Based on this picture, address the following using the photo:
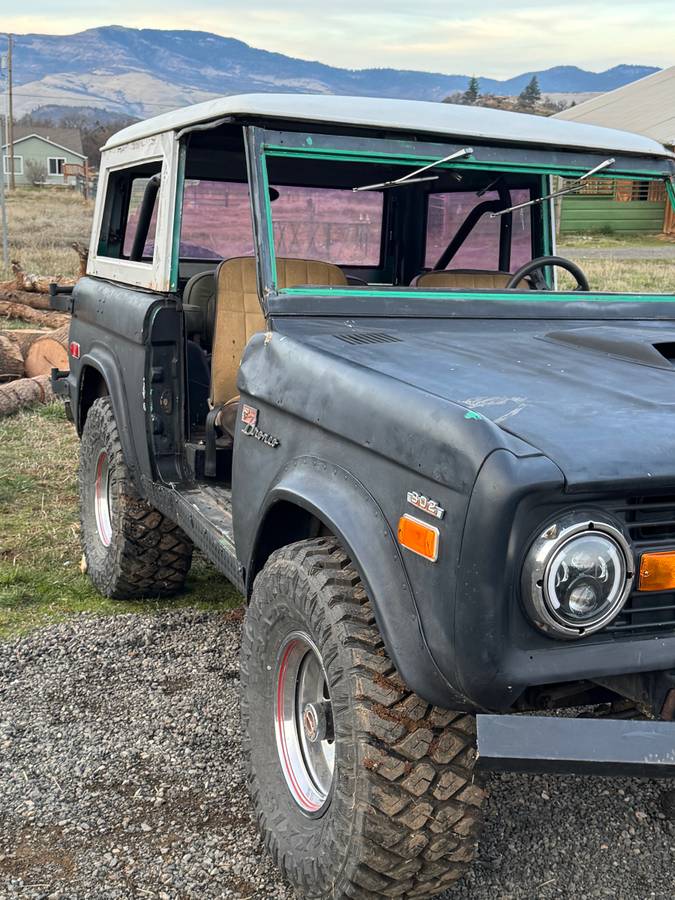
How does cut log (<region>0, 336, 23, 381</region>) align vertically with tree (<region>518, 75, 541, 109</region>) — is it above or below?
below

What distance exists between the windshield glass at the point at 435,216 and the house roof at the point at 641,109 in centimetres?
1865

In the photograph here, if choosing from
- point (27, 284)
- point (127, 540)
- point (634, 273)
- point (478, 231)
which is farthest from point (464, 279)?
point (634, 273)

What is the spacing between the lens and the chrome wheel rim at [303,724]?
8.39ft

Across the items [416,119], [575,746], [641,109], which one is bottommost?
[575,746]

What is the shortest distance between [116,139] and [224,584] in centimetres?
219

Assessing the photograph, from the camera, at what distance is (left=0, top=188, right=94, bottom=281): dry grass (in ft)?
62.3

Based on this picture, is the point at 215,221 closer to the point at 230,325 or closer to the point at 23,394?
the point at 230,325

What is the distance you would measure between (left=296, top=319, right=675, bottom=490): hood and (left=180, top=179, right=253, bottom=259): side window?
157 centimetres

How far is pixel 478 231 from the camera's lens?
4.48 metres

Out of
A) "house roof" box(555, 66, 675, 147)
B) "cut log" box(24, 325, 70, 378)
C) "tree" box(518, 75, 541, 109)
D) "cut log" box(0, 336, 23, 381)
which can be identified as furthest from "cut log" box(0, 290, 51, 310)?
"tree" box(518, 75, 541, 109)

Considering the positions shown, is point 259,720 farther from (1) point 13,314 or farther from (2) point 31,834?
(1) point 13,314

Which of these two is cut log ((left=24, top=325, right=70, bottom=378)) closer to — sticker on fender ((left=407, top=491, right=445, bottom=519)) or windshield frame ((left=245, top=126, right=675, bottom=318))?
windshield frame ((left=245, top=126, right=675, bottom=318))

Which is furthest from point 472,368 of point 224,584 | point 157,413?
point 224,584

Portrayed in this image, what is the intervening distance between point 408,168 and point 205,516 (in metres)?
1.41
